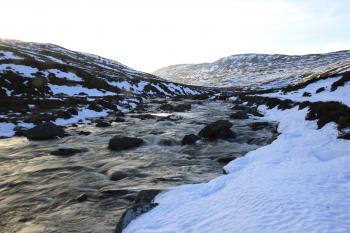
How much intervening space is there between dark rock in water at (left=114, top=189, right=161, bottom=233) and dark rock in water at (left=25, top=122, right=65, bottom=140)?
17.6 m

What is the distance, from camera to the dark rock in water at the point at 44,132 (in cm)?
2778

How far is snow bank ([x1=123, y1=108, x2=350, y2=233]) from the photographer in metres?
8.15

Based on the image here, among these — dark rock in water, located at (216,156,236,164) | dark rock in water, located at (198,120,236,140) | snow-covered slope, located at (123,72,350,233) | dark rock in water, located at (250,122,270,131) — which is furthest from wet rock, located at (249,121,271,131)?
snow-covered slope, located at (123,72,350,233)

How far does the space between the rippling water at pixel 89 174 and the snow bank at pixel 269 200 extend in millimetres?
1794

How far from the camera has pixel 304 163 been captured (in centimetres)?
1359

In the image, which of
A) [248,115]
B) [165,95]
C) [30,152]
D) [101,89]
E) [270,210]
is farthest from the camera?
[165,95]

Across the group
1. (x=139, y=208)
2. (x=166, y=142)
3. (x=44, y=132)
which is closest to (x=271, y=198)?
(x=139, y=208)

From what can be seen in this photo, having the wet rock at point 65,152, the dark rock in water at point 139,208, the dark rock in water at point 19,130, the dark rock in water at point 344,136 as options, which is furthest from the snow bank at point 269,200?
the dark rock in water at point 19,130

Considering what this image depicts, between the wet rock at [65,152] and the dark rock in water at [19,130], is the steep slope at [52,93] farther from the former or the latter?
the wet rock at [65,152]

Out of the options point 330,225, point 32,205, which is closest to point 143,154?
point 32,205

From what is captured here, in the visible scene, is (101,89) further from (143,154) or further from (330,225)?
(330,225)

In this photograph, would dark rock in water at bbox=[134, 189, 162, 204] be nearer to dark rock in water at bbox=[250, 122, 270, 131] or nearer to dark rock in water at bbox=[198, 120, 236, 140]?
dark rock in water at bbox=[198, 120, 236, 140]

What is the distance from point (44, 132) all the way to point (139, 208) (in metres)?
19.1

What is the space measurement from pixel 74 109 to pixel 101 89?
1102 inches
